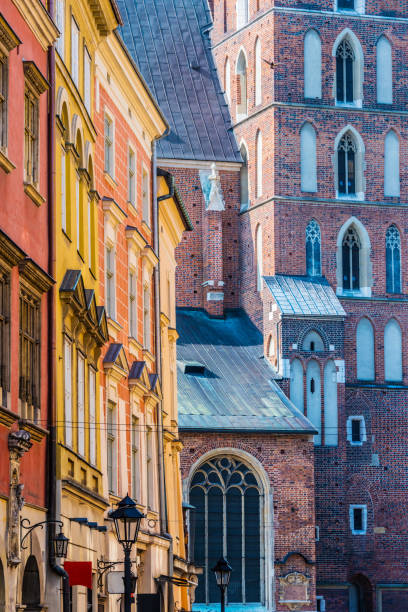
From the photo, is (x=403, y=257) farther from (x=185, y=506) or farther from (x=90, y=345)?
(x=90, y=345)

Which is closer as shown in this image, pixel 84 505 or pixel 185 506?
pixel 84 505

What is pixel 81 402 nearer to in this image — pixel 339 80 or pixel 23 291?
pixel 23 291

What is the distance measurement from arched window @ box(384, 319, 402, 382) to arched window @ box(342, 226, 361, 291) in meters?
1.78

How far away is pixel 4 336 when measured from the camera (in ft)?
48.3

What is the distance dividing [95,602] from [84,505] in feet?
6.21

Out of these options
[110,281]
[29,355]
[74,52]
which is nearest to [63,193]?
[74,52]

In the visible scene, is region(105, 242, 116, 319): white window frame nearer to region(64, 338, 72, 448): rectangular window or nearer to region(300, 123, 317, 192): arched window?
region(64, 338, 72, 448): rectangular window

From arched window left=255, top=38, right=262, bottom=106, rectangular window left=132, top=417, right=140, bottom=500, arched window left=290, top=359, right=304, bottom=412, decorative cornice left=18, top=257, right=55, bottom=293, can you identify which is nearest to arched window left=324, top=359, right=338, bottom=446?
arched window left=290, top=359, right=304, bottom=412

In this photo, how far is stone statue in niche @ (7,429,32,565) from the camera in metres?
14.5

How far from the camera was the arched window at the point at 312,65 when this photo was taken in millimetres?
53625

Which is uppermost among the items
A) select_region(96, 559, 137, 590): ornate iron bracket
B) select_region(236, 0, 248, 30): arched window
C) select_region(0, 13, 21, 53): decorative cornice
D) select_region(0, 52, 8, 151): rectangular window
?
select_region(236, 0, 248, 30): arched window

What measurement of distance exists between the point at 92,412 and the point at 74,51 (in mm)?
4673

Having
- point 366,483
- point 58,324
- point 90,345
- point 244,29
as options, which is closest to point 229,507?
point 366,483

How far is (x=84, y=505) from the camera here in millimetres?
19547
